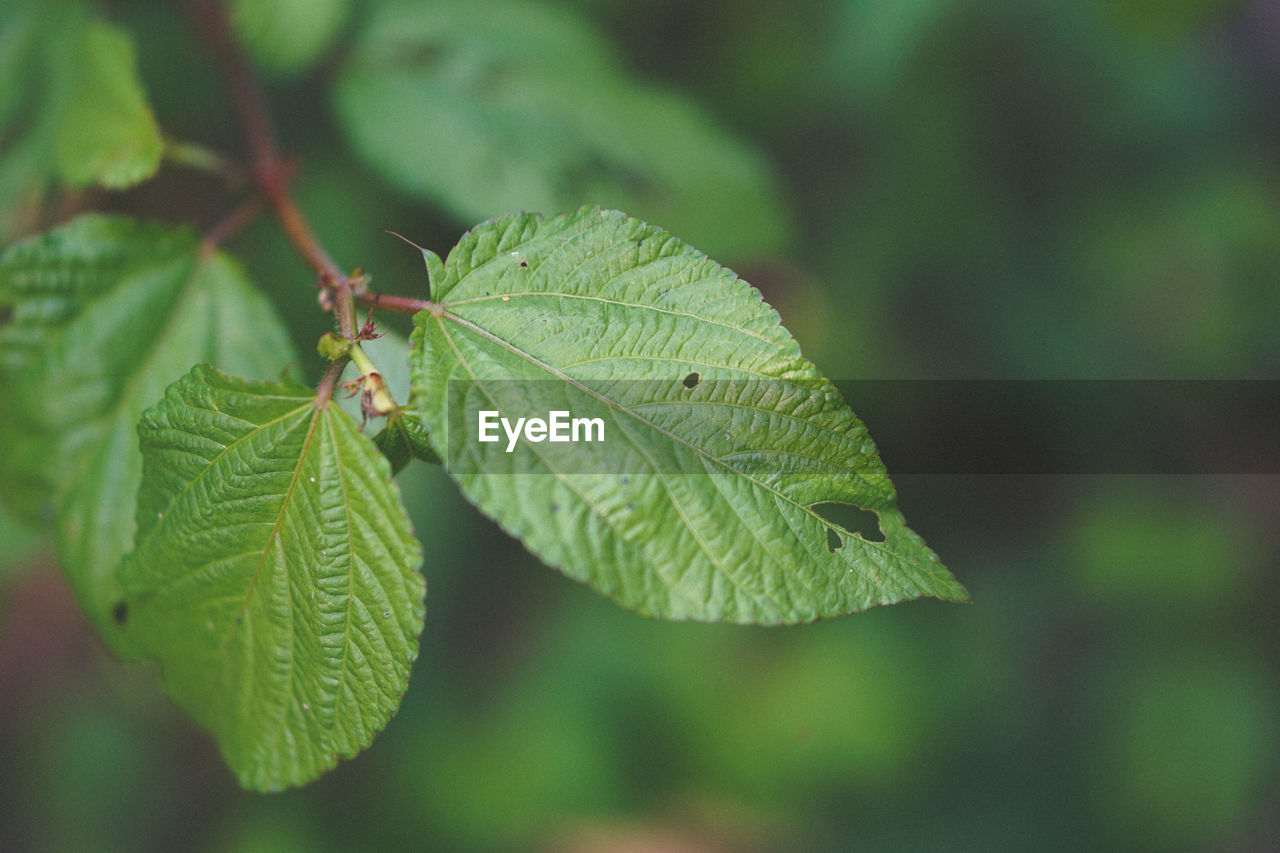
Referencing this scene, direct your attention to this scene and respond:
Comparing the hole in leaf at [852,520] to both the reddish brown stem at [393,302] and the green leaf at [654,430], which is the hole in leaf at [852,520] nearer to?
the green leaf at [654,430]

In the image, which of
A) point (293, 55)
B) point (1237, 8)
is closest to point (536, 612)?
point (293, 55)

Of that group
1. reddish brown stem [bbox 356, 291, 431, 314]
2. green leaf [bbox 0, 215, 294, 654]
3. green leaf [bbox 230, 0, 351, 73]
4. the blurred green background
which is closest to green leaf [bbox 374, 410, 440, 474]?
reddish brown stem [bbox 356, 291, 431, 314]

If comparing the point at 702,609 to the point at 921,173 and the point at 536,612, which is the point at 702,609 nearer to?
the point at 921,173

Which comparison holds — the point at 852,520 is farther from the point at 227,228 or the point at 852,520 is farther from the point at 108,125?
the point at 108,125

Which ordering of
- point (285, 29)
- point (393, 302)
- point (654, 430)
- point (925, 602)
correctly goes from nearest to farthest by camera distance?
point (654, 430)
point (393, 302)
point (285, 29)
point (925, 602)

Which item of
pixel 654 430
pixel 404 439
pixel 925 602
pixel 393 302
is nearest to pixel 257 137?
pixel 393 302
